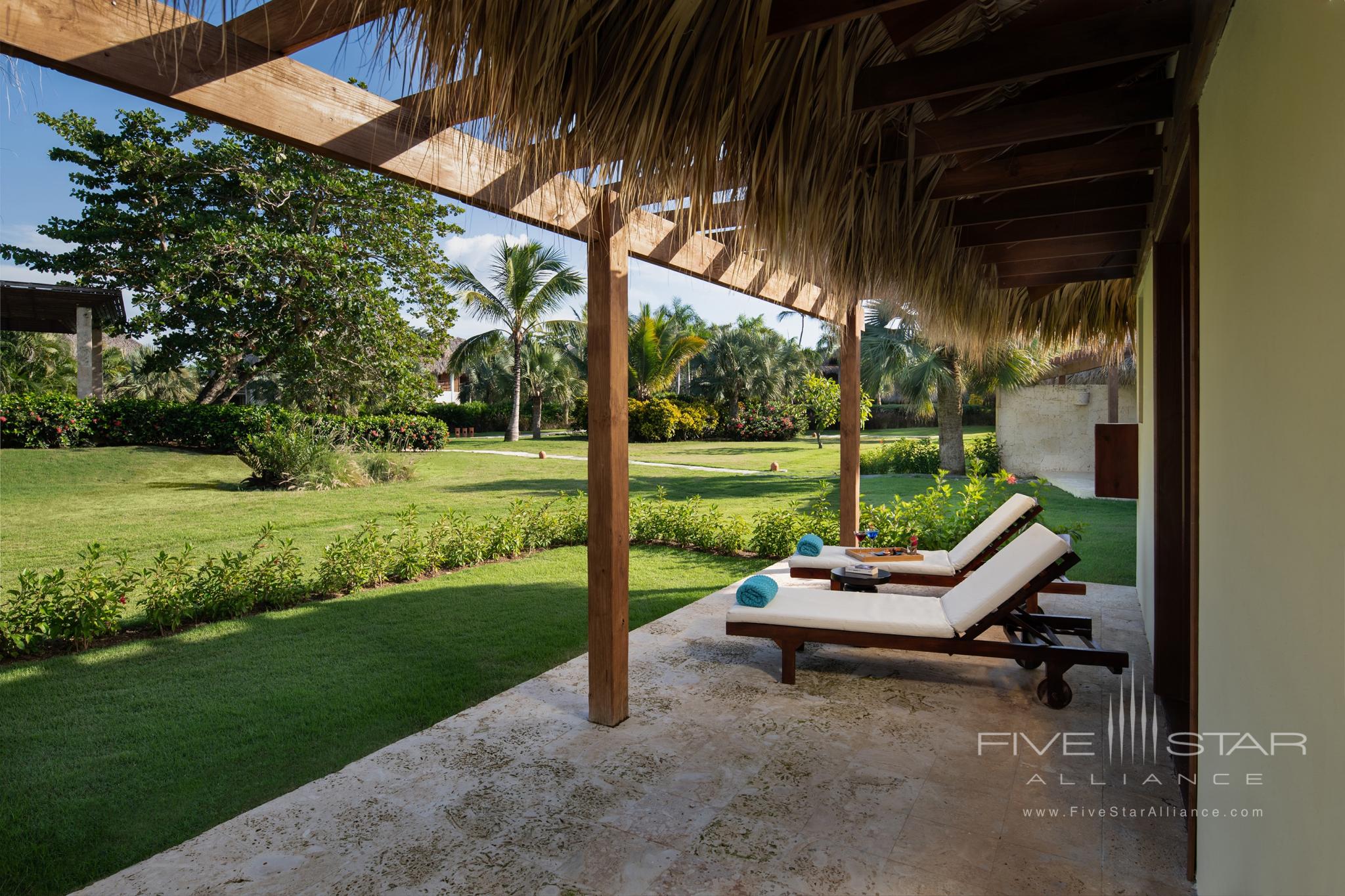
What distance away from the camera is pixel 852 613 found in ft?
13.6

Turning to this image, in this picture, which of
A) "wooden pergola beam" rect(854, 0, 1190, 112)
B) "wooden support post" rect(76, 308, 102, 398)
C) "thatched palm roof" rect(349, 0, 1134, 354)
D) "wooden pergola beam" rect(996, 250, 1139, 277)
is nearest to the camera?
"thatched palm roof" rect(349, 0, 1134, 354)

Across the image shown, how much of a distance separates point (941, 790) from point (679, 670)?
1803 millimetres

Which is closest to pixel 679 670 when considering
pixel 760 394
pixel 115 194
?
pixel 115 194

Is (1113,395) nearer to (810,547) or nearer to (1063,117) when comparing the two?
(810,547)

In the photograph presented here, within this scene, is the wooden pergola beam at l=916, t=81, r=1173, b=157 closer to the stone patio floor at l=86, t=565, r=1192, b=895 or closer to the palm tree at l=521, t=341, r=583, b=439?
the stone patio floor at l=86, t=565, r=1192, b=895

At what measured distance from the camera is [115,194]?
1465 cm

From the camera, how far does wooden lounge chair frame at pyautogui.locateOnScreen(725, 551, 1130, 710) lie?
12.3 feet

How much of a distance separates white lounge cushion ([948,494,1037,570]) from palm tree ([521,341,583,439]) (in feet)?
78.6

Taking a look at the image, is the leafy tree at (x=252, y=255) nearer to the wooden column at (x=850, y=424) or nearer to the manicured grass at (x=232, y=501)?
the manicured grass at (x=232, y=501)

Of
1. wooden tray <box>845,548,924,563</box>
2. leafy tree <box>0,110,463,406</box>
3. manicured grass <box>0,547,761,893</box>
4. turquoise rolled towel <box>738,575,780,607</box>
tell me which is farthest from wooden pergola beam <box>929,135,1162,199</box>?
leafy tree <box>0,110,463,406</box>

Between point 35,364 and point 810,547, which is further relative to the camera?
point 35,364

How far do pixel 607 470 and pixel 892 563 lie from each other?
119 inches

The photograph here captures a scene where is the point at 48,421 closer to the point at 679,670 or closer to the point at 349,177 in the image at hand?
the point at 349,177

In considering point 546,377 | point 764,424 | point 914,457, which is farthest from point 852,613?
point 546,377
